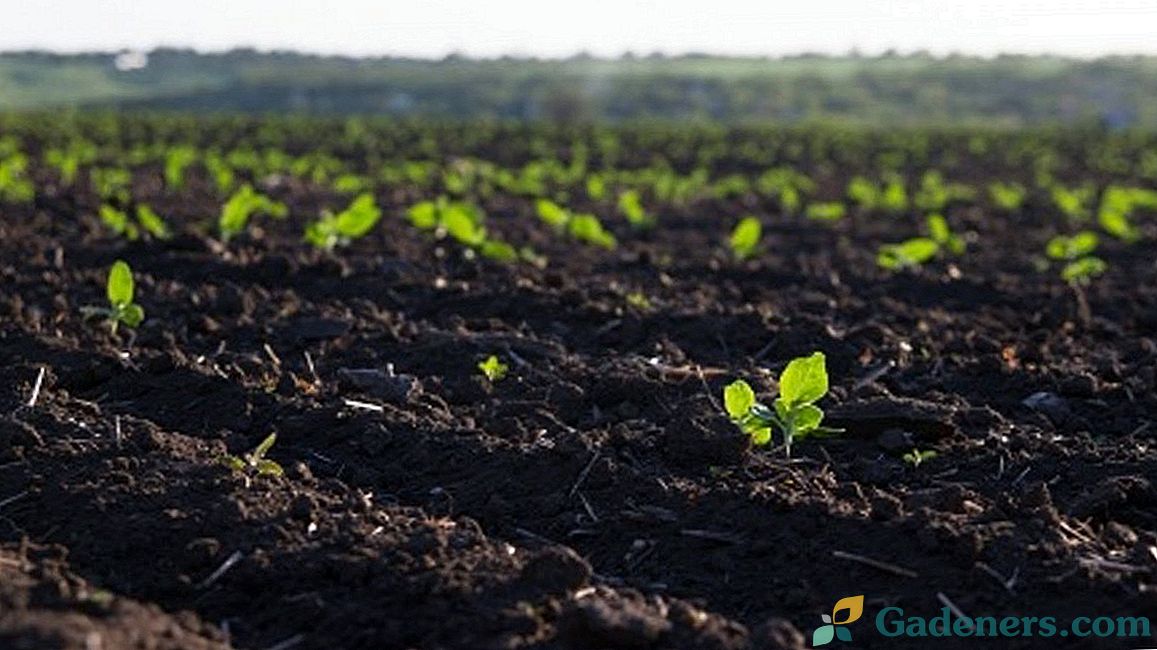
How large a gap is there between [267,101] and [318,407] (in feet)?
214

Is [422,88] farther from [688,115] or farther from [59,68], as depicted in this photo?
[59,68]

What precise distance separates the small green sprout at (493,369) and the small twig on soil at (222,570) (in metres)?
1.68

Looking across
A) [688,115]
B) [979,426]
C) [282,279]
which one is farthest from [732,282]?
[688,115]

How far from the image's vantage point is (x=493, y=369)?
15.6ft

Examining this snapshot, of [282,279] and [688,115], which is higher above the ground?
[282,279]

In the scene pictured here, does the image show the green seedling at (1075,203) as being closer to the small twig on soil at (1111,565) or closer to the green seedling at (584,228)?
the green seedling at (584,228)

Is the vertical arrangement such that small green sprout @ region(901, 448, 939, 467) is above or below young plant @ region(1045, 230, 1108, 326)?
above

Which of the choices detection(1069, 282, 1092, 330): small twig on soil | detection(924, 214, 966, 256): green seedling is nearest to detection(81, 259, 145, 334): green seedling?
detection(1069, 282, 1092, 330): small twig on soil

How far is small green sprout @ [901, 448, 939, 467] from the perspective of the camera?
3957 millimetres

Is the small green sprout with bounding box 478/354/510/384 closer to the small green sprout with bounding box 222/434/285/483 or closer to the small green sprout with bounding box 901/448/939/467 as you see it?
the small green sprout with bounding box 222/434/285/483

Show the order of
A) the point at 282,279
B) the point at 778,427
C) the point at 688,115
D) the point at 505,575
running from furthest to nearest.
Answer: the point at 688,115
the point at 282,279
the point at 778,427
the point at 505,575

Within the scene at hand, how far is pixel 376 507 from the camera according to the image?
348 centimetres

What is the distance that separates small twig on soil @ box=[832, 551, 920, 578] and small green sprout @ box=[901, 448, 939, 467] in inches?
31.1

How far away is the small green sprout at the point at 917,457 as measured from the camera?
3957 millimetres
